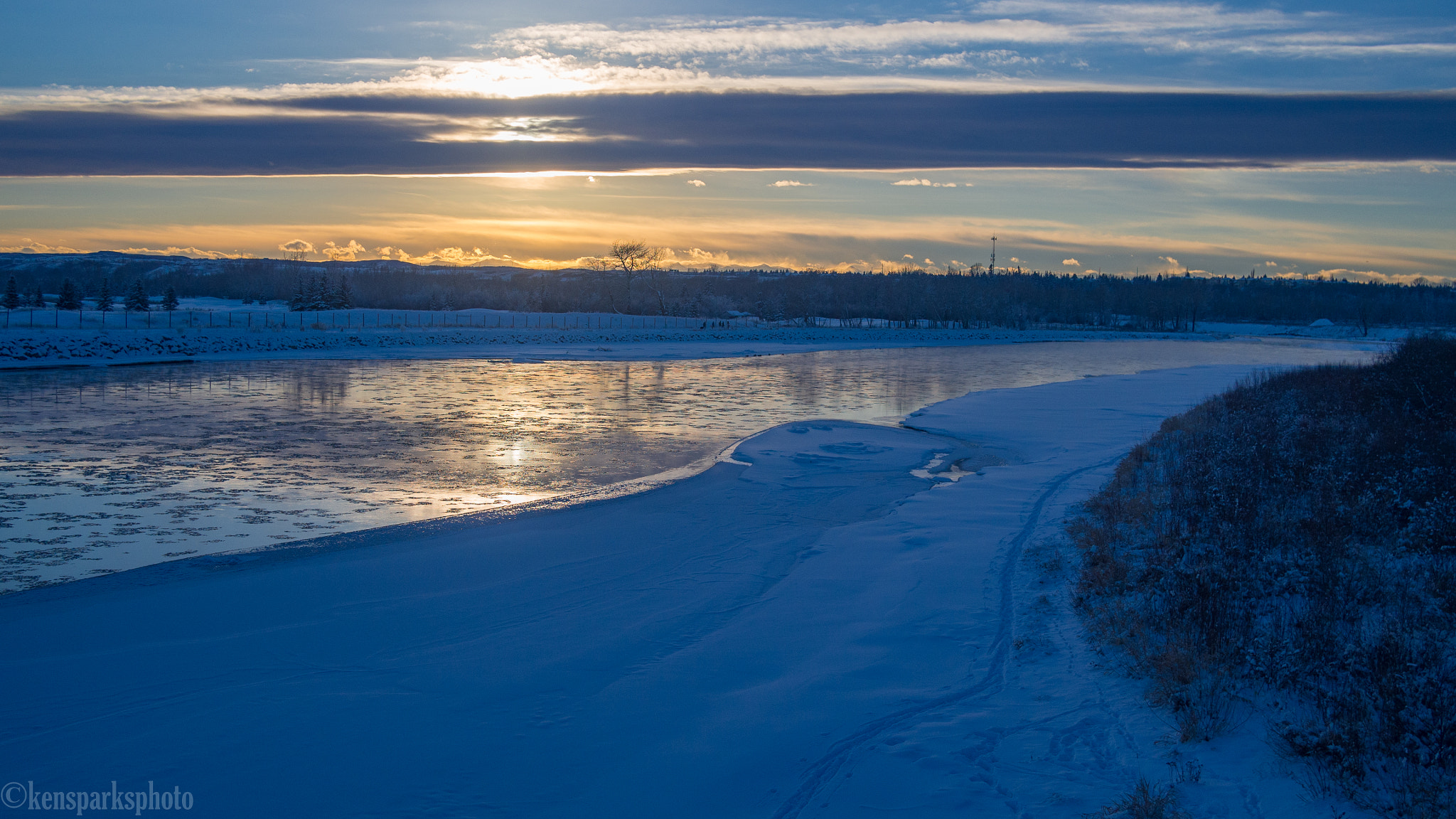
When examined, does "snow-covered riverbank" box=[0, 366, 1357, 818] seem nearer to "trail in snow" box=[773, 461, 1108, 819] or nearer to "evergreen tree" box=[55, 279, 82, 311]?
"trail in snow" box=[773, 461, 1108, 819]

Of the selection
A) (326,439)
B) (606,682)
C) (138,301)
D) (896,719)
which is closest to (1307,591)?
(896,719)

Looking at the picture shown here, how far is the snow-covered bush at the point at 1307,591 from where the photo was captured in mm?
4605

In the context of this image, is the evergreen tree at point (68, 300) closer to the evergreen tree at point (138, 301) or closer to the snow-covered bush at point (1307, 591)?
the evergreen tree at point (138, 301)

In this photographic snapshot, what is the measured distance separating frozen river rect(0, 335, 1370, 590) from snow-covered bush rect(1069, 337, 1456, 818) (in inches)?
316

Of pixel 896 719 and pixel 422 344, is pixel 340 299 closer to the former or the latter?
pixel 422 344

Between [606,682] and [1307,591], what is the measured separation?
17.8 ft

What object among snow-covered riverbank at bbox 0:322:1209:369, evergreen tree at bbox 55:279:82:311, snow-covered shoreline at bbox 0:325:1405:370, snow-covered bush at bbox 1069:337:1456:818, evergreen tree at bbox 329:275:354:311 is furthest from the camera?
evergreen tree at bbox 329:275:354:311

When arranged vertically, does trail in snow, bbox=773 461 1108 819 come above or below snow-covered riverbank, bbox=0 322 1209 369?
below

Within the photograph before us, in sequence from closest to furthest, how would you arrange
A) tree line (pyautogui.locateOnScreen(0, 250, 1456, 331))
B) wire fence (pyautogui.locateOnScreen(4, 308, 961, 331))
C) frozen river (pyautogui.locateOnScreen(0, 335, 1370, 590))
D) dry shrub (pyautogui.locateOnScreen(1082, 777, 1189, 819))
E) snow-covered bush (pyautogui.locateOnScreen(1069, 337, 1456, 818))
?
dry shrub (pyautogui.locateOnScreen(1082, 777, 1189, 819)) → snow-covered bush (pyautogui.locateOnScreen(1069, 337, 1456, 818)) → frozen river (pyautogui.locateOnScreen(0, 335, 1370, 590)) → wire fence (pyautogui.locateOnScreen(4, 308, 961, 331)) → tree line (pyautogui.locateOnScreen(0, 250, 1456, 331))

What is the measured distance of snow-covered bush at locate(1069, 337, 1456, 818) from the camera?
4605mm

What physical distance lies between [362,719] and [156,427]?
51.7ft

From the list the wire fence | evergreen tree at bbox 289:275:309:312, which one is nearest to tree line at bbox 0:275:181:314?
the wire fence

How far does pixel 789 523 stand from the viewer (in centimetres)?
1127

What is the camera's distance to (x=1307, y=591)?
6512mm
